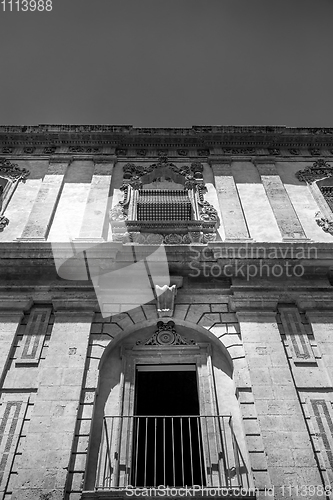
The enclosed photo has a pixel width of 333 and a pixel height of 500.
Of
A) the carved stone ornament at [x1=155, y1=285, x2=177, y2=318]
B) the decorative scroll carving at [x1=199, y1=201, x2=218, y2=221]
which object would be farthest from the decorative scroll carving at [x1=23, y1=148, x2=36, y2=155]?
the carved stone ornament at [x1=155, y1=285, x2=177, y2=318]

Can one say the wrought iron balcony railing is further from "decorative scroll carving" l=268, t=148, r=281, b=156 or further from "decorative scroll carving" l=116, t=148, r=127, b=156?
"decorative scroll carving" l=268, t=148, r=281, b=156

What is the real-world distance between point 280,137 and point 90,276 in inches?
316

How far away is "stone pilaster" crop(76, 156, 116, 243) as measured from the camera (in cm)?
1057

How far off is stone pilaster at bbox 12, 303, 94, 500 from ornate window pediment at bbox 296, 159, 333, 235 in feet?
20.9

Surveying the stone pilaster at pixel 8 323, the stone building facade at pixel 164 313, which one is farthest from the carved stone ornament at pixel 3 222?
the stone pilaster at pixel 8 323

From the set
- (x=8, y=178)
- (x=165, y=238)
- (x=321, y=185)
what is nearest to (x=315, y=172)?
(x=321, y=185)

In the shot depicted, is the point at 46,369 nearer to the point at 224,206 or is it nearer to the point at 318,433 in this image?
the point at 318,433

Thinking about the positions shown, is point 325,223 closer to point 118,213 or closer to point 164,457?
point 118,213

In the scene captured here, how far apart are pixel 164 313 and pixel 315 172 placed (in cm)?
700

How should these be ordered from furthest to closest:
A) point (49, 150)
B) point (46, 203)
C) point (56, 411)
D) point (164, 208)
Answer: point (49, 150), point (164, 208), point (46, 203), point (56, 411)

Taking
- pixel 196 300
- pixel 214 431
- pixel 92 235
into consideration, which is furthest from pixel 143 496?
pixel 92 235

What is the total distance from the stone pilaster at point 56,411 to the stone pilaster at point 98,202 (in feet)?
7.45

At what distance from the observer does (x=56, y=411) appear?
23.4 feet

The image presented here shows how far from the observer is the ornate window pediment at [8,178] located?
39.2 ft
